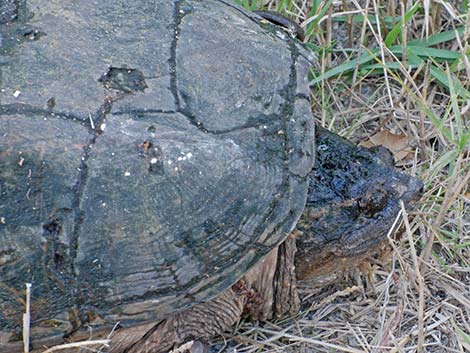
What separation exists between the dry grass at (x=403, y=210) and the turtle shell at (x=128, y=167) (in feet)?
1.74

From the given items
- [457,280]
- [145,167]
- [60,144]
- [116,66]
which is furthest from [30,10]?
[457,280]

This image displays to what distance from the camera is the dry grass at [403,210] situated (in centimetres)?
289

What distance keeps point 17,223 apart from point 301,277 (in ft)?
3.62

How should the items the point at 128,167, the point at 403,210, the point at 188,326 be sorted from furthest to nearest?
the point at 188,326 < the point at 403,210 < the point at 128,167

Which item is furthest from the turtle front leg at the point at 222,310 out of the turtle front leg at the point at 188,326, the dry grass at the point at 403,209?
the dry grass at the point at 403,209

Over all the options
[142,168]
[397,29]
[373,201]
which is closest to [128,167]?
[142,168]

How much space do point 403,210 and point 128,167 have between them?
0.93 meters

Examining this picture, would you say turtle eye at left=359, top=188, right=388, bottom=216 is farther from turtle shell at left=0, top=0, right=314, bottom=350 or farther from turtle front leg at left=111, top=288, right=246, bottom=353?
turtle front leg at left=111, top=288, right=246, bottom=353

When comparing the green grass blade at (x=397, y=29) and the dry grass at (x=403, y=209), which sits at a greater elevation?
the green grass blade at (x=397, y=29)

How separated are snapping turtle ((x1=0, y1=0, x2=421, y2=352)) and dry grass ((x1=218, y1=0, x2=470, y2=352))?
411mm

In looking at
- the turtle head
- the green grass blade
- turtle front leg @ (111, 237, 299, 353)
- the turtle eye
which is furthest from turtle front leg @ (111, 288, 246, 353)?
the green grass blade

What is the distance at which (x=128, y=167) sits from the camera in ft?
7.66

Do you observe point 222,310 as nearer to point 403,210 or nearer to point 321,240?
point 321,240

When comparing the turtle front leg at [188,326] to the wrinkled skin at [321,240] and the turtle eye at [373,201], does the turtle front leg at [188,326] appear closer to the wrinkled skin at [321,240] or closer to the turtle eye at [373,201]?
the wrinkled skin at [321,240]
